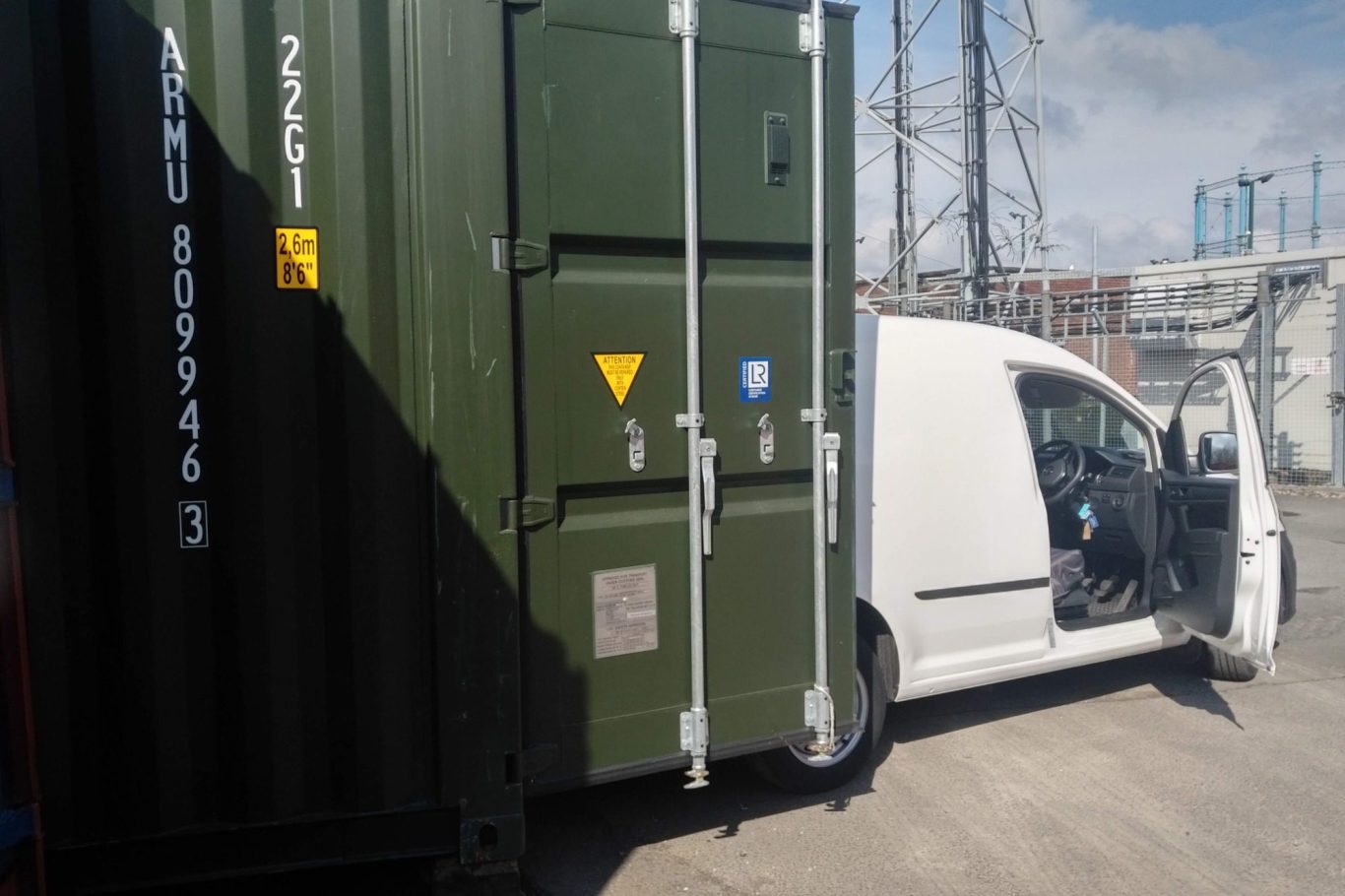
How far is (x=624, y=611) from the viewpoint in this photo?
364cm

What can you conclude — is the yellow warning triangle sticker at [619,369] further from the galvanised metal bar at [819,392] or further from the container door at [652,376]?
the galvanised metal bar at [819,392]

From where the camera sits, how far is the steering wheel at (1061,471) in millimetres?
6336

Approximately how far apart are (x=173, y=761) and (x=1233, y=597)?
16.0 ft

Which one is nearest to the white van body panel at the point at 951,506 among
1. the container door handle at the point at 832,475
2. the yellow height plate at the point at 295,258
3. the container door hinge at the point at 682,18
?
the container door handle at the point at 832,475

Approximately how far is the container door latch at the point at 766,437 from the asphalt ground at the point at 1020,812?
1567 mm

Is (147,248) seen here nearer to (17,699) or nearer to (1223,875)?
(17,699)

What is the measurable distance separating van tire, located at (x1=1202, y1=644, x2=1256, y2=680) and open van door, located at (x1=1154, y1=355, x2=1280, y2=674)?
646mm

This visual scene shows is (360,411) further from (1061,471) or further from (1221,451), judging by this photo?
(1061,471)

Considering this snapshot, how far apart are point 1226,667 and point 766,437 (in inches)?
153

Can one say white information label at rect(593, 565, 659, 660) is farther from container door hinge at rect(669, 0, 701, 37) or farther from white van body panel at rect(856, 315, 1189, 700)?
container door hinge at rect(669, 0, 701, 37)

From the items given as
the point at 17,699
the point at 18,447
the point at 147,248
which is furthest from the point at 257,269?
the point at 17,699

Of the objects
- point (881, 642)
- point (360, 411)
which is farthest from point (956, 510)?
point (360, 411)

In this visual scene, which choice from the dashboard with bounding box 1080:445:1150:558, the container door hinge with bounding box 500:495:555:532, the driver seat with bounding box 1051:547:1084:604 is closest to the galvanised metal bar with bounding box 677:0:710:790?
the container door hinge with bounding box 500:495:555:532

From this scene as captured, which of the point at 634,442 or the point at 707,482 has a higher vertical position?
the point at 634,442
